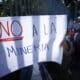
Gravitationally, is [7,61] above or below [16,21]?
below

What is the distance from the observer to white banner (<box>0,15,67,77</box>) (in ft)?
6.90

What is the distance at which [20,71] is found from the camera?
7.75 feet

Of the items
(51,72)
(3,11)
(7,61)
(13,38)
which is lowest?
(51,72)

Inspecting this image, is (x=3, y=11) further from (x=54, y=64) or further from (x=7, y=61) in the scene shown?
(x=54, y=64)

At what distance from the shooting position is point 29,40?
2.32 meters

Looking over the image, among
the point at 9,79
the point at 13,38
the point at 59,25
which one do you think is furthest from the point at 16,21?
the point at 59,25

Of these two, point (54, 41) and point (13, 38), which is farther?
point (54, 41)

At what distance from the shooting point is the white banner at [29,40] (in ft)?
6.90

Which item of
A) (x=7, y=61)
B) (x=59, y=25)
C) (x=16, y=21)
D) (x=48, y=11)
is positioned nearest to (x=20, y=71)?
(x=7, y=61)

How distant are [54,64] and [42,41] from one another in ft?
1.41

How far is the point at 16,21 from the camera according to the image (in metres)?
2.18

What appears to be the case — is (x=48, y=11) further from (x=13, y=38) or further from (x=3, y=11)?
(x=13, y=38)

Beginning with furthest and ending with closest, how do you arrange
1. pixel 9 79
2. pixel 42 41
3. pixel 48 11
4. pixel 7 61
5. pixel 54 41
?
pixel 48 11 < pixel 54 41 < pixel 42 41 < pixel 9 79 < pixel 7 61

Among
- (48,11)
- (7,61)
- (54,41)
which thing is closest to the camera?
(7,61)
